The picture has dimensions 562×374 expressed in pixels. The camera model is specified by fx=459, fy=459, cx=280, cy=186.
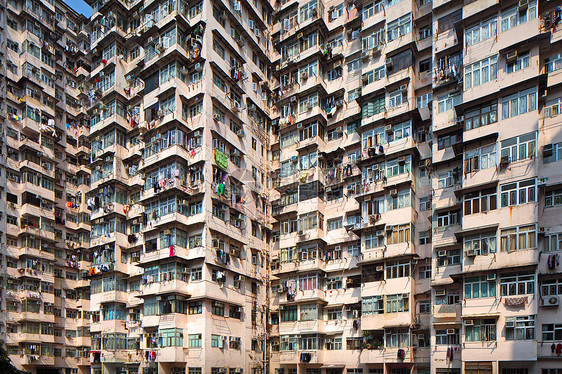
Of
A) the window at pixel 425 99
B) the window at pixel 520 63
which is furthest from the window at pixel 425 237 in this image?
the window at pixel 520 63

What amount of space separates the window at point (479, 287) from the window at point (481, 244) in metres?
1.32

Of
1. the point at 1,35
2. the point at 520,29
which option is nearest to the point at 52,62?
the point at 1,35

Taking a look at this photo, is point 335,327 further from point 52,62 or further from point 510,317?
point 52,62

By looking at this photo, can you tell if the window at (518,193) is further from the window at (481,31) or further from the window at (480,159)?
the window at (481,31)

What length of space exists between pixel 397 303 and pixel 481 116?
40.6 feet

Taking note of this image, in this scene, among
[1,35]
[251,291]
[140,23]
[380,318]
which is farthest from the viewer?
[1,35]

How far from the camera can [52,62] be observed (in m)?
48.2

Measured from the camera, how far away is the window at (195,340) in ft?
104

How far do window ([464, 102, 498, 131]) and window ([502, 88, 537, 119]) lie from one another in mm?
522

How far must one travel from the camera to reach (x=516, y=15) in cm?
2536

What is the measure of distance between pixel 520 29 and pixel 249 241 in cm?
2390

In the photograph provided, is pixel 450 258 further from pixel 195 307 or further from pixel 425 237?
pixel 195 307

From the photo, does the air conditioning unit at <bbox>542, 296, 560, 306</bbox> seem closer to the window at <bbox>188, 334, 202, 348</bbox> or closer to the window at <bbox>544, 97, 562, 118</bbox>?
the window at <bbox>544, 97, 562, 118</bbox>

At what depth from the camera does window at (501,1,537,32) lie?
24731 millimetres
